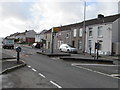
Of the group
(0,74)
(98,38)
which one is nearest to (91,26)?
(98,38)

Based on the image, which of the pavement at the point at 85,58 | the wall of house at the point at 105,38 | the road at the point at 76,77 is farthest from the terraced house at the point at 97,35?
the road at the point at 76,77

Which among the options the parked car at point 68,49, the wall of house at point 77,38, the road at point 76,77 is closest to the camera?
the road at point 76,77

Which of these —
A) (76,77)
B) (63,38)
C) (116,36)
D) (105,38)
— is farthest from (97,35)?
(76,77)

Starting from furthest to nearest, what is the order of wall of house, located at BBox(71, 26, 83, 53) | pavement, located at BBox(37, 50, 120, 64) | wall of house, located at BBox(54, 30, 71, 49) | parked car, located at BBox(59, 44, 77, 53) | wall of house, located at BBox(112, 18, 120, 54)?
1. wall of house, located at BBox(54, 30, 71, 49)
2. wall of house, located at BBox(71, 26, 83, 53)
3. parked car, located at BBox(59, 44, 77, 53)
4. wall of house, located at BBox(112, 18, 120, 54)
5. pavement, located at BBox(37, 50, 120, 64)

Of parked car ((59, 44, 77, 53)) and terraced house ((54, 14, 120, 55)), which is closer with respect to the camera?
terraced house ((54, 14, 120, 55))

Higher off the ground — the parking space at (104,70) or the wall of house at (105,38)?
the wall of house at (105,38)

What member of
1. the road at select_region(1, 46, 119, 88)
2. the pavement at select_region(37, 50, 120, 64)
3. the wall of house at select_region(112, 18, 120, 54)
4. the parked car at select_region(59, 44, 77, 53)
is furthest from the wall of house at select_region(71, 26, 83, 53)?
the road at select_region(1, 46, 119, 88)

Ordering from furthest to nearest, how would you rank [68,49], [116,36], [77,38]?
1. [77,38]
2. [68,49]
3. [116,36]

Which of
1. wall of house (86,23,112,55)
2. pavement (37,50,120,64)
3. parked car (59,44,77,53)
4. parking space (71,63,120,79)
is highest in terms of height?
wall of house (86,23,112,55)

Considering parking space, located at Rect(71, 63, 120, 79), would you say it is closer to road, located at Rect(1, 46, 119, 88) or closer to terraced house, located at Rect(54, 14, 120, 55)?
road, located at Rect(1, 46, 119, 88)

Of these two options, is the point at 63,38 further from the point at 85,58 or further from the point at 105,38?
the point at 85,58

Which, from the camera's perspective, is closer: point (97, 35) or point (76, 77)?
point (76, 77)

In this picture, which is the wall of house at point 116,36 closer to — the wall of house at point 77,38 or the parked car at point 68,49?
the parked car at point 68,49

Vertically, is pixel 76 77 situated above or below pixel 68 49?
below
